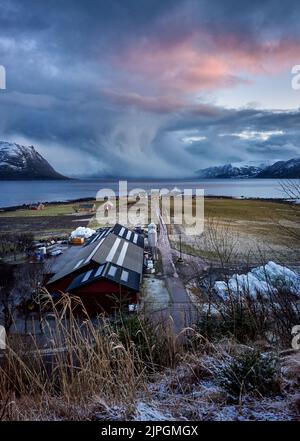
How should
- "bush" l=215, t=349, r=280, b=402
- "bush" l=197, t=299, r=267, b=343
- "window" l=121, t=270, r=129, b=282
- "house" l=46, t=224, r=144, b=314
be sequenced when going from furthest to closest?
"window" l=121, t=270, r=129, b=282 → "house" l=46, t=224, r=144, b=314 → "bush" l=197, t=299, r=267, b=343 → "bush" l=215, t=349, r=280, b=402

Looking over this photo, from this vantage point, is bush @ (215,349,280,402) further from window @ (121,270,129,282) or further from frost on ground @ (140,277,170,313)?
window @ (121,270,129,282)

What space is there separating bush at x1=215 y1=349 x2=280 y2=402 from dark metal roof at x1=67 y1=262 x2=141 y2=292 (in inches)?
590

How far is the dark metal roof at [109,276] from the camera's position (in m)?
18.5

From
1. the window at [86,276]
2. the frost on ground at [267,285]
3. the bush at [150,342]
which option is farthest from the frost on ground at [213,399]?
the window at [86,276]

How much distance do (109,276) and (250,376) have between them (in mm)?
16018

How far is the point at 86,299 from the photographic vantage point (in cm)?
1864

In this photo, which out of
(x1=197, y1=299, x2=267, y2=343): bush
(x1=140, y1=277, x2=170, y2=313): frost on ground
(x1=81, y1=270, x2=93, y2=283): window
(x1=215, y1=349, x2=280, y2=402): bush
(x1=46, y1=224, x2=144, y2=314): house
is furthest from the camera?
(x1=81, y1=270, x2=93, y2=283): window

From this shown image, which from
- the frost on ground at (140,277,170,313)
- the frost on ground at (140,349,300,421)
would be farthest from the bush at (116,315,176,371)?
Answer: the frost on ground at (140,277,170,313)

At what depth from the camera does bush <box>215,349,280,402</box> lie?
304 centimetres

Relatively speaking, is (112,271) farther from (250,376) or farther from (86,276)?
(250,376)

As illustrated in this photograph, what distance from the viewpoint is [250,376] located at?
315cm

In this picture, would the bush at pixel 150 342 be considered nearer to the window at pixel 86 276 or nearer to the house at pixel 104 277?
the house at pixel 104 277
